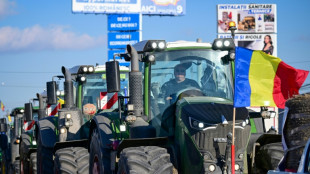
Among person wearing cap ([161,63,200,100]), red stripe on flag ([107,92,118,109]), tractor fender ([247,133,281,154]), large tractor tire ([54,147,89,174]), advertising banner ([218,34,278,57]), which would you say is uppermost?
advertising banner ([218,34,278,57])

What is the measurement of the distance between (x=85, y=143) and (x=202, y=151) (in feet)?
16.6

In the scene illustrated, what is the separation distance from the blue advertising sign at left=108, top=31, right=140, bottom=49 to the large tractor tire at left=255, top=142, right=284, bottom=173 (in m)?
39.7

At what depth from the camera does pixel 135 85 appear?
1110 centimetres

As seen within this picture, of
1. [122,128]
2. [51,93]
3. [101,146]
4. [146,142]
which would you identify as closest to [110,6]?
[51,93]

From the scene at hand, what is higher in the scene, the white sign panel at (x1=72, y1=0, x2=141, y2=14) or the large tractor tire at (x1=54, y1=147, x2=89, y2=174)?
the white sign panel at (x1=72, y1=0, x2=141, y2=14)

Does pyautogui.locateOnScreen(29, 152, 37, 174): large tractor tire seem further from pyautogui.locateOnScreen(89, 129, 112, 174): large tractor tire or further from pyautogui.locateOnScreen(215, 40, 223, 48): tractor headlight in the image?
pyautogui.locateOnScreen(215, 40, 223, 48): tractor headlight

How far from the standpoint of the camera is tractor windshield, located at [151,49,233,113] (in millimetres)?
11008

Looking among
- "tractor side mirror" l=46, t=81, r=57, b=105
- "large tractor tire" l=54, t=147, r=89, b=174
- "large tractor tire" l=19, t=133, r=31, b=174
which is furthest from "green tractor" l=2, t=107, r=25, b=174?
"large tractor tire" l=54, t=147, r=89, b=174

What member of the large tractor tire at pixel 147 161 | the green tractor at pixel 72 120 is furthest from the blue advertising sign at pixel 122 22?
the large tractor tire at pixel 147 161

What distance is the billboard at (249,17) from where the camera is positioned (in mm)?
38312

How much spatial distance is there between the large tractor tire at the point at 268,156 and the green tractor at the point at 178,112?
71cm

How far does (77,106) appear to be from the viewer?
635 inches

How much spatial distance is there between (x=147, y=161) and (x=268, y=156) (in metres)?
2.12

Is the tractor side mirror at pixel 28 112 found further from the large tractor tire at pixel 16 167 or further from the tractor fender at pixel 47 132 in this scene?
the large tractor tire at pixel 16 167
